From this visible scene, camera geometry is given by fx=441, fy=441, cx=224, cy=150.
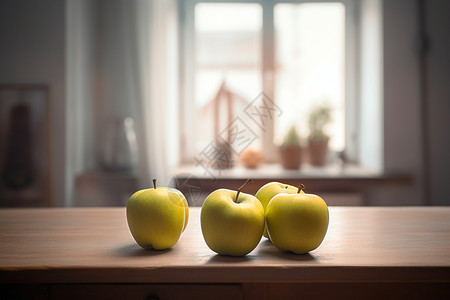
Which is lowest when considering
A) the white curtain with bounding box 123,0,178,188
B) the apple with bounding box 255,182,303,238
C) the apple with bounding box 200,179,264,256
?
the apple with bounding box 200,179,264,256

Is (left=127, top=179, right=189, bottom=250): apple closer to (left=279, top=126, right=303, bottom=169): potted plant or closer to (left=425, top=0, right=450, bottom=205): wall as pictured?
(left=279, top=126, right=303, bottom=169): potted plant

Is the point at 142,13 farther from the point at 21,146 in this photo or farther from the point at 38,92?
the point at 21,146

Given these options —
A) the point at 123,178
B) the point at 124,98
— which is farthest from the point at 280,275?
the point at 124,98

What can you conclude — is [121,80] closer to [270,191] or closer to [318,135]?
[318,135]

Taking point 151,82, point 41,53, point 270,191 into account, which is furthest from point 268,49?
point 270,191

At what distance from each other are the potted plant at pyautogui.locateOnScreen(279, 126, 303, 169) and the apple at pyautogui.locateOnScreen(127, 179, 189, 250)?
1976 mm

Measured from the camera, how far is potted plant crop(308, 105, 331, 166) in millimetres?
2828

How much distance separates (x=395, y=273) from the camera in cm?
71

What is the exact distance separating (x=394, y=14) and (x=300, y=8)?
65cm

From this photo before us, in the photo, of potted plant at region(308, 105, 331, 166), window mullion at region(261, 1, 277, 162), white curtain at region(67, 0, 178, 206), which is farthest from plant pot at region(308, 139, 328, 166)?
white curtain at region(67, 0, 178, 206)

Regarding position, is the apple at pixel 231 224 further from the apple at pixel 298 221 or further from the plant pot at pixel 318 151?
the plant pot at pixel 318 151

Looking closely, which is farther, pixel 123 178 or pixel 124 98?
pixel 124 98

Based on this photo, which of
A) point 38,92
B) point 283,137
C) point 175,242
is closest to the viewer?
point 175,242

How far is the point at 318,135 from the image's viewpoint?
283 centimetres
